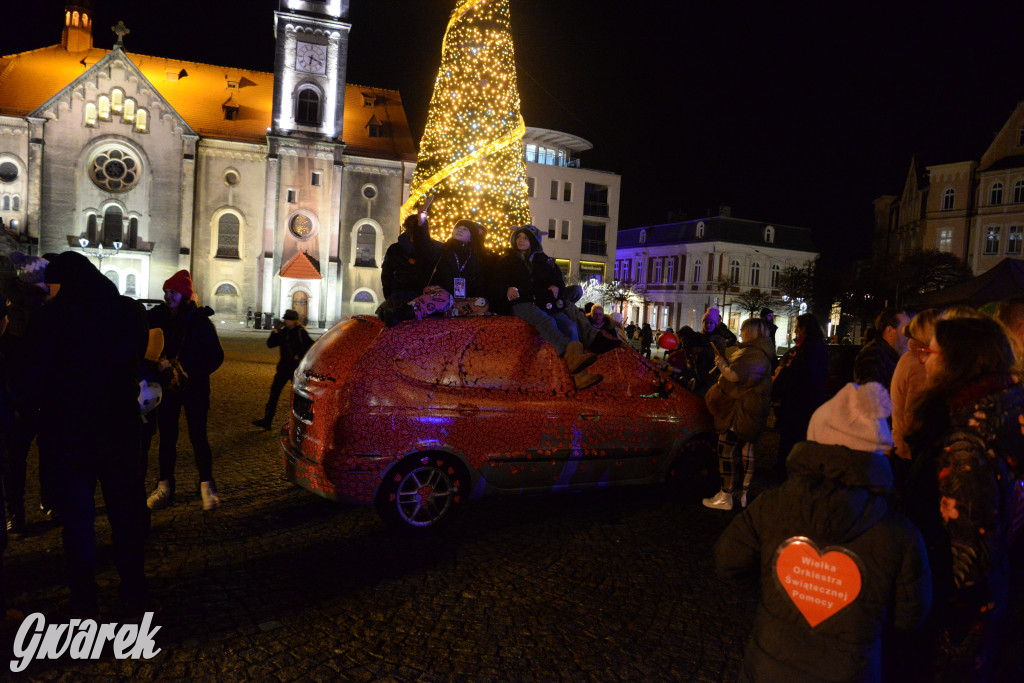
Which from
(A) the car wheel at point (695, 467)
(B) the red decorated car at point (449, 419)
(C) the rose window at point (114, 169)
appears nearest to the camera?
(B) the red decorated car at point (449, 419)

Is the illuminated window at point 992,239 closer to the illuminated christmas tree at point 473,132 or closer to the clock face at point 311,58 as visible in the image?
the clock face at point 311,58

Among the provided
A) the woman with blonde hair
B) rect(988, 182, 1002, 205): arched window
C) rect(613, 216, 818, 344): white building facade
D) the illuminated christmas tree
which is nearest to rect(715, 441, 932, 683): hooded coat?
the woman with blonde hair

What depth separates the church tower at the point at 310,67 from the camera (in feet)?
135

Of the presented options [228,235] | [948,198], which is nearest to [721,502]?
[228,235]

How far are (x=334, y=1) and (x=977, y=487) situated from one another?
46698 millimetres

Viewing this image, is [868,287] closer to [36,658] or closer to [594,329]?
[594,329]

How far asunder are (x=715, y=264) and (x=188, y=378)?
181 ft

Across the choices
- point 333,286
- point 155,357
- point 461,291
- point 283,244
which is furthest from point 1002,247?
point 155,357

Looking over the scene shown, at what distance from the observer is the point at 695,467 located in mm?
6793

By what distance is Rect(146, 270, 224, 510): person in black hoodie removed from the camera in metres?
5.93

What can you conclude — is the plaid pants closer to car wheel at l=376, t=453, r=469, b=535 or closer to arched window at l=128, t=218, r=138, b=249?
car wheel at l=376, t=453, r=469, b=535

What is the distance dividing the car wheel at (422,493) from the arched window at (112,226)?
41.7m

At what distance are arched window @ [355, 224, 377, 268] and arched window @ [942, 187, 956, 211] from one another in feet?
134

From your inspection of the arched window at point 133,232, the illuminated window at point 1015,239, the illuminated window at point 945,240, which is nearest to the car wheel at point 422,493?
the arched window at point 133,232
